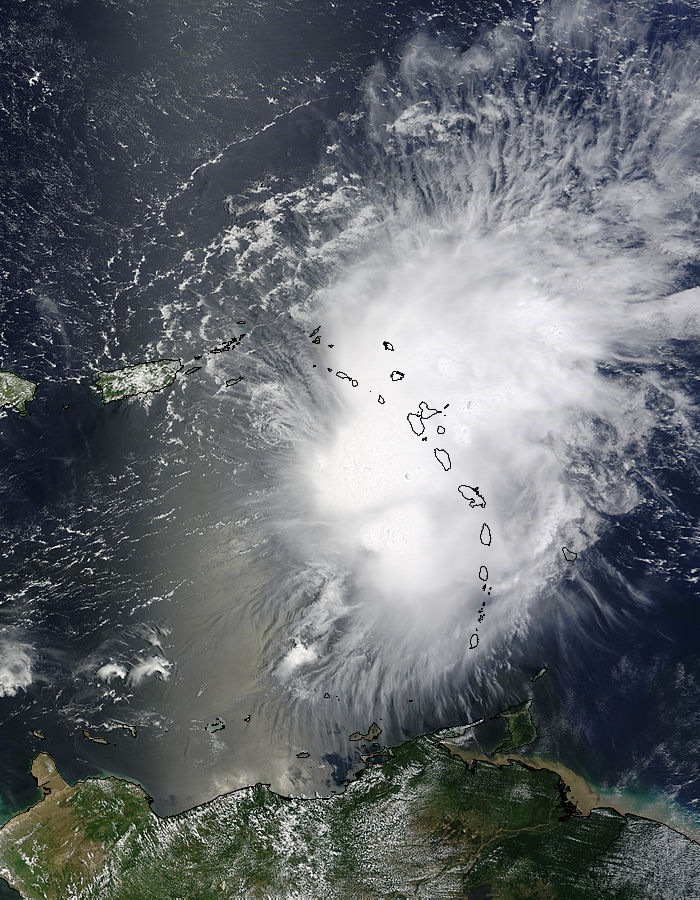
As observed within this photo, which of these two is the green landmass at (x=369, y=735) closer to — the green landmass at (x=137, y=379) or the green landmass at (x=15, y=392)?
the green landmass at (x=137, y=379)

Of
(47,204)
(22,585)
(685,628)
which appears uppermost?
(47,204)

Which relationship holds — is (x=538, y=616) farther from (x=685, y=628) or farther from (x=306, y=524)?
(x=306, y=524)

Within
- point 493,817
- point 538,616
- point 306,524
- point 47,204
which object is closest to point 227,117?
point 47,204

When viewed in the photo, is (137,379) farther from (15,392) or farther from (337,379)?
(337,379)

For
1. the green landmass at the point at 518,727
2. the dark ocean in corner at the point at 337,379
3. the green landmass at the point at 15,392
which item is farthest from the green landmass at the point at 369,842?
the green landmass at the point at 15,392

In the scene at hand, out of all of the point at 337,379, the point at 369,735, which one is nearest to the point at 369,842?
the point at 369,735

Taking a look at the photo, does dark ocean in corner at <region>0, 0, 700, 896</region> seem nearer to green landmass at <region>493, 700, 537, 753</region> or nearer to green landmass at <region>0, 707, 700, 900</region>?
green landmass at <region>493, 700, 537, 753</region>
